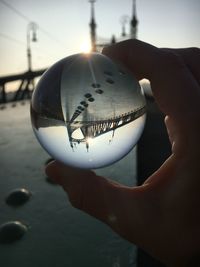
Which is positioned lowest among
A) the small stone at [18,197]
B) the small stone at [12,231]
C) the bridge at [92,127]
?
the small stone at [18,197]

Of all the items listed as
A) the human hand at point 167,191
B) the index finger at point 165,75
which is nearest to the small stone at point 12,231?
the human hand at point 167,191

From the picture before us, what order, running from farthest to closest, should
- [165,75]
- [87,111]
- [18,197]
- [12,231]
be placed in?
[18,197] < [12,231] < [165,75] < [87,111]

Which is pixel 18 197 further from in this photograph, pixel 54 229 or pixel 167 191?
pixel 167 191

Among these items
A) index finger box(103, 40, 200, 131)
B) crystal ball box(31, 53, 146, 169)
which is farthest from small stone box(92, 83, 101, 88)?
index finger box(103, 40, 200, 131)

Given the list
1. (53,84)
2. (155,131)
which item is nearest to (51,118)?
(53,84)

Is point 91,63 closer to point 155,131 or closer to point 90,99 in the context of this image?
point 90,99

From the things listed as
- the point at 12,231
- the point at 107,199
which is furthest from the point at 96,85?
the point at 12,231

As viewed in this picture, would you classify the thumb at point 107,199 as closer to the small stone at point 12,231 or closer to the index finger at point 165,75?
the index finger at point 165,75
